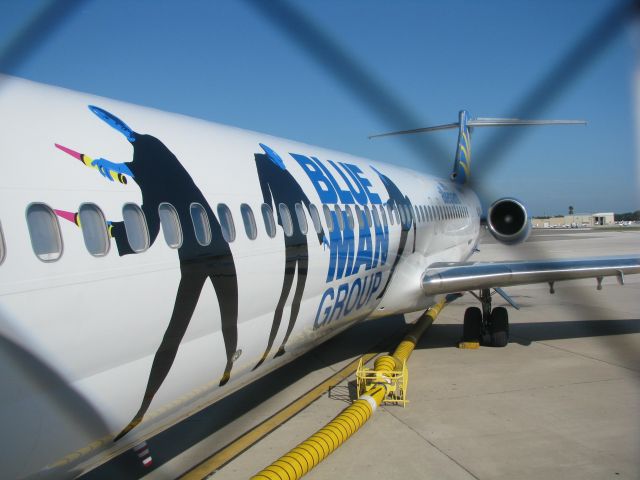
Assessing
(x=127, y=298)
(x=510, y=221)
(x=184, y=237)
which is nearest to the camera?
(x=127, y=298)

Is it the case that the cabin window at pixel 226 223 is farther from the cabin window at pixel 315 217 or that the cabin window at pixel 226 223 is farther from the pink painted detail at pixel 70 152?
the cabin window at pixel 315 217

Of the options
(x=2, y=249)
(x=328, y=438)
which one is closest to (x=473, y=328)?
(x=328, y=438)

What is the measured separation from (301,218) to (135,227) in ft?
9.59

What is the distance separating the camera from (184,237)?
4.69 metres

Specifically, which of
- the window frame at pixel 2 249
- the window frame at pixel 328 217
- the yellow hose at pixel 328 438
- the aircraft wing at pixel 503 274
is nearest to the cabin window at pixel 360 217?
the window frame at pixel 328 217

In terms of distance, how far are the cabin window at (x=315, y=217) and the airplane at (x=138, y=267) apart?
0.10 ft

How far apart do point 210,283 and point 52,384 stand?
170cm

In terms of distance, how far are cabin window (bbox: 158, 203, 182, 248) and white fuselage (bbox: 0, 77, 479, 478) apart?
0.20ft

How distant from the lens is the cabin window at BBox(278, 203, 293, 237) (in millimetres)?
6433

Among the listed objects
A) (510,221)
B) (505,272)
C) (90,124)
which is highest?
(90,124)

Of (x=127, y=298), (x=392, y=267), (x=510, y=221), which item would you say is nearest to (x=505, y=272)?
(x=392, y=267)

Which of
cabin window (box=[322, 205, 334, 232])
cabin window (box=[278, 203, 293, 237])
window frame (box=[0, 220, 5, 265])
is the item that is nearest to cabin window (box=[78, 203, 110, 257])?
window frame (box=[0, 220, 5, 265])

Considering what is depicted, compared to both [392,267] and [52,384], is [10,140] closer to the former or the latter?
[52,384]

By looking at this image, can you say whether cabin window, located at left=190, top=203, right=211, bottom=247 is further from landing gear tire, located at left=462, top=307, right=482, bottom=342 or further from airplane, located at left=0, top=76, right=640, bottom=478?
landing gear tire, located at left=462, top=307, right=482, bottom=342
